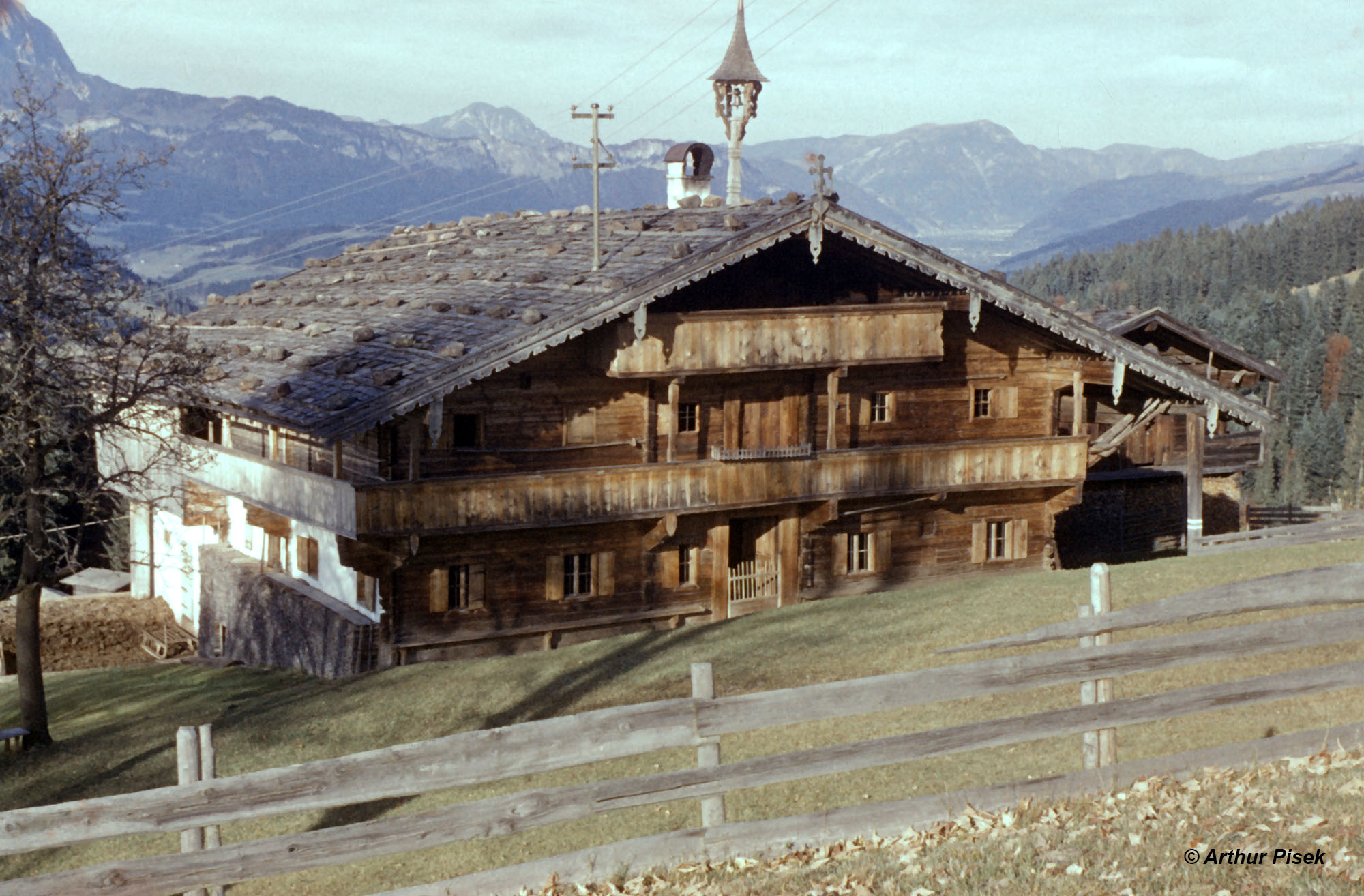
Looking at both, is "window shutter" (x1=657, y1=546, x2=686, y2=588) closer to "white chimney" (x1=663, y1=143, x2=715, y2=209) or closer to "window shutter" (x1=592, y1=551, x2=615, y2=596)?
"window shutter" (x1=592, y1=551, x2=615, y2=596)

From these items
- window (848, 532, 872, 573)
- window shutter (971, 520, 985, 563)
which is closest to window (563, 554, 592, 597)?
window (848, 532, 872, 573)

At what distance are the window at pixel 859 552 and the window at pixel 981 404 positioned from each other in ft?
12.9

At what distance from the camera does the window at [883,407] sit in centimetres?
3200

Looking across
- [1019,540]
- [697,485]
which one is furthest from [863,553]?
[697,485]

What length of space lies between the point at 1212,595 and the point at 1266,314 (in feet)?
542

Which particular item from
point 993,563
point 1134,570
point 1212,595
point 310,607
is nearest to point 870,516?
point 993,563

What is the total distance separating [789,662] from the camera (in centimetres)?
2266

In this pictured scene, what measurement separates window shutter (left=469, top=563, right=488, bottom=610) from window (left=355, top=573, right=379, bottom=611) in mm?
1833

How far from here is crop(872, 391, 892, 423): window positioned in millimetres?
32000

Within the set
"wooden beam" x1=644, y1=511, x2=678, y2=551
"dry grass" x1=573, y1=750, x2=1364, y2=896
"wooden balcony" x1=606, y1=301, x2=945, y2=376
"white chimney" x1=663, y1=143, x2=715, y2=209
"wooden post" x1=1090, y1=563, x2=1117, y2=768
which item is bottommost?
"wooden beam" x1=644, y1=511, x2=678, y2=551

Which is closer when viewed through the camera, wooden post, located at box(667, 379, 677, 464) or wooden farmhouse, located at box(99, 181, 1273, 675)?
wooden farmhouse, located at box(99, 181, 1273, 675)

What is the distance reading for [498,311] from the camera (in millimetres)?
28375

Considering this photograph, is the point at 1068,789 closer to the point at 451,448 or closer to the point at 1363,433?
the point at 451,448

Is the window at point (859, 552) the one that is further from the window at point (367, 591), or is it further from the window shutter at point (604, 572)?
the window at point (367, 591)
